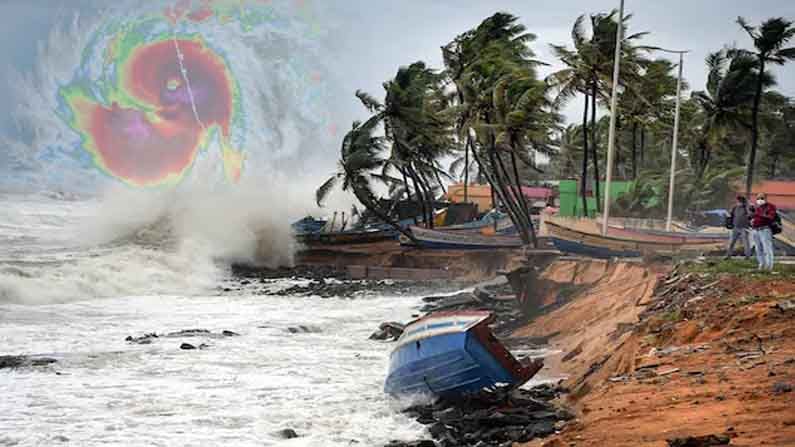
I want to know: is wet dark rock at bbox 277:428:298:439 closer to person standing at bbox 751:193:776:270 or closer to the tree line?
person standing at bbox 751:193:776:270

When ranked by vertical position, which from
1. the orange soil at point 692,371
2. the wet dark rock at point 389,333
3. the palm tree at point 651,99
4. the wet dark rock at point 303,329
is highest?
the palm tree at point 651,99

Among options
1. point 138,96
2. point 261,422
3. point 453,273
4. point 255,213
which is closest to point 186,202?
point 255,213

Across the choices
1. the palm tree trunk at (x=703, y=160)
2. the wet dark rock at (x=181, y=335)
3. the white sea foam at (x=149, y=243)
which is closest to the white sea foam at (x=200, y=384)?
the wet dark rock at (x=181, y=335)

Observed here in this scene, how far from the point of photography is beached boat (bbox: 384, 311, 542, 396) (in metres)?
13.6

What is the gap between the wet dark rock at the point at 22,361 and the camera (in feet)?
60.7

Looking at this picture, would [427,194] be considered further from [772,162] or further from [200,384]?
[200,384]

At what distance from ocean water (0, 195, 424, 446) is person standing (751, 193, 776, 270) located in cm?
762

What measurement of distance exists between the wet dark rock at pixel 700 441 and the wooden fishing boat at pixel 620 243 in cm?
2408

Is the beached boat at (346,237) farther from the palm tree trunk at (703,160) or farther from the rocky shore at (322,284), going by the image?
the palm tree trunk at (703,160)

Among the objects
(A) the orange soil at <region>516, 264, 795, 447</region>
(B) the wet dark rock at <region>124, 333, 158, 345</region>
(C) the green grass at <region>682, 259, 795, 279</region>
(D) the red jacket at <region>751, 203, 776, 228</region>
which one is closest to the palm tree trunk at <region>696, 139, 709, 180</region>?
(C) the green grass at <region>682, 259, 795, 279</region>

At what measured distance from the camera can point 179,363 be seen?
19.2 m

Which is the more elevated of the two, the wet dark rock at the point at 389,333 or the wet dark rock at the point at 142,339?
the wet dark rock at the point at 389,333

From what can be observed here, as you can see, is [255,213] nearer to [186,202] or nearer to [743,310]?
[186,202]

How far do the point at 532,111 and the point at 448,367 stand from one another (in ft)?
90.4
